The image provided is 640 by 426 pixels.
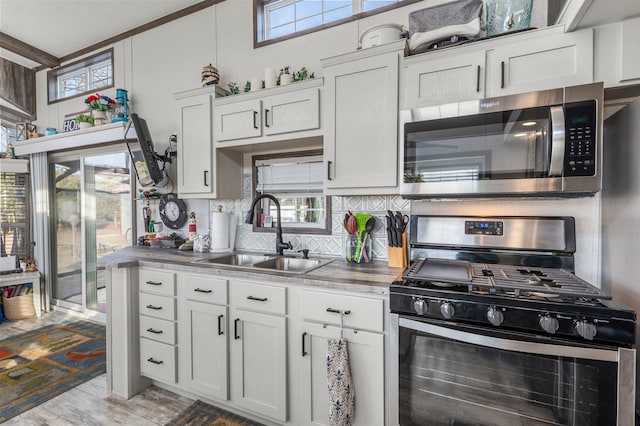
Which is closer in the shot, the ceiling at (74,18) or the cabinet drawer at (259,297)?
the cabinet drawer at (259,297)

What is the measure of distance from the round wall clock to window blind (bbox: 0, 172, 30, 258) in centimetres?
248

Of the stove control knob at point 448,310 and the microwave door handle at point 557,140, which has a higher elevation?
the microwave door handle at point 557,140

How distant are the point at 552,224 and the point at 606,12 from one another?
0.98m

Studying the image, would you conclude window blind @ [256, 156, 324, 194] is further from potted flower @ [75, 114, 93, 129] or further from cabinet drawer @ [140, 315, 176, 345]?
potted flower @ [75, 114, 93, 129]

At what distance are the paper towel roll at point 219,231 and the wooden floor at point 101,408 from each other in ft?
3.67

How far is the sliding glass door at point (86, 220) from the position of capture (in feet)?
11.0

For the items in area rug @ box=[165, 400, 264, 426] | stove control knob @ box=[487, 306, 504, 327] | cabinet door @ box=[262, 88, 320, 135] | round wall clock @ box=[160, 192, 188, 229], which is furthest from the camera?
round wall clock @ box=[160, 192, 188, 229]

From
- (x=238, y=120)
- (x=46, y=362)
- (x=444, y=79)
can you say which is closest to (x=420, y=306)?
(x=444, y=79)

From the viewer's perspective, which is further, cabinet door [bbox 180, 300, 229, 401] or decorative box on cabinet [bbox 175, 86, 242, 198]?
decorative box on cabinet [bbox 175, 86, 242, 198]

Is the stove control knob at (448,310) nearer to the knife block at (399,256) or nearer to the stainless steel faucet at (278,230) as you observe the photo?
the knife block at (399,256)

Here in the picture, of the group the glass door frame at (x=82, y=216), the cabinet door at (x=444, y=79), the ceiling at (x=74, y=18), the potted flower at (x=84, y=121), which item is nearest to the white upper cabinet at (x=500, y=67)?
the cabinet door at (x=444, y=79)

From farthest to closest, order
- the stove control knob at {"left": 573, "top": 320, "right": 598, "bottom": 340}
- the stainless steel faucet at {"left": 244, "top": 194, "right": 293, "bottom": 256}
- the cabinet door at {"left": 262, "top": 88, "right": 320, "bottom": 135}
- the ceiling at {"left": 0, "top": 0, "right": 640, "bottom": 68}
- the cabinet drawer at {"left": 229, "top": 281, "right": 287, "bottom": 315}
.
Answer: the ceiling at {"left": 0, "top": 0, "right": 640, "bottom": 68} → the stainless steel faucet at {"left": 244, "top": 194, "right": 293, "bottom": 256} → the cabinet door at {"left": 262, "top": 88, "right": 320, "bottom": 135} → the cabinet drawer at {"left": 229, "top": 281, "right": 287, "bottom": 315} → the stove control knob at {"left": 573, "top": 320, "right": 598, "bottom": 340}

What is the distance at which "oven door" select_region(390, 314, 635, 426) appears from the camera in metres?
1.01

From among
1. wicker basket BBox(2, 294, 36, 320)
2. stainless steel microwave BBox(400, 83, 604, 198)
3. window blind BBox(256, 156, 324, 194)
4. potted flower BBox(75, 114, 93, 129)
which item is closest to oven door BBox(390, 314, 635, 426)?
stainless steel microwave BBox(400, 83, 604, 198)
